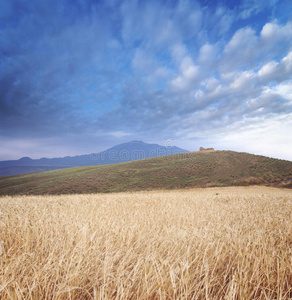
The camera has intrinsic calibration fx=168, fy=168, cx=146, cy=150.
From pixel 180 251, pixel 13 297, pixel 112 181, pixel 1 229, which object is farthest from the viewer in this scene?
pixel 112 181

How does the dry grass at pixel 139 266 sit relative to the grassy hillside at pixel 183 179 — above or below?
above

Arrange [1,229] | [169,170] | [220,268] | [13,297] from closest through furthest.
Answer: [13,297] → [220,268] → [1,229] → [169,170]

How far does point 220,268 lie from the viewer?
1854 millimetres

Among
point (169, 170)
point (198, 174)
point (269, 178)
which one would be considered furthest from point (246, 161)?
point (169, 170)

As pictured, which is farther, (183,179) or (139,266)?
(183,179)

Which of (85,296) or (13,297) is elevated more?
(13,297)

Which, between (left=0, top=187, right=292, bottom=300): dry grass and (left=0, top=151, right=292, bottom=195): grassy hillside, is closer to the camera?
(left=0, top=187, right=292, bottom=300): dry grass

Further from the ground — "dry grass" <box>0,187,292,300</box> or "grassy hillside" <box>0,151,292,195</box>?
"dry grass" <box>0,187,292,300</box>

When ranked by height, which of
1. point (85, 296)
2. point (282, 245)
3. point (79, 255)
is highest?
point (79, 255)

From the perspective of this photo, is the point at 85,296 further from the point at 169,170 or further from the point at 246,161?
the point at 246,161

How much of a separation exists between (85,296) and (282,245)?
8.95ft

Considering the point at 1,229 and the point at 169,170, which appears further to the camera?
the point at 169,170

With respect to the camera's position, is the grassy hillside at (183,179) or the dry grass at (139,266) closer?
the dry grass at (139,266)

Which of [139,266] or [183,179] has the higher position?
[139,266]
